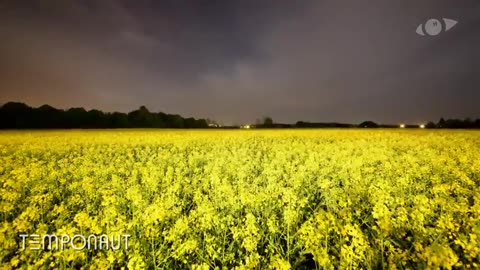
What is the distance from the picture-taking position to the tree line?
62.8 meters

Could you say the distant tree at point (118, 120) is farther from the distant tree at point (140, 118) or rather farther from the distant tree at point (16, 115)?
the distant tree at point (16, 115)

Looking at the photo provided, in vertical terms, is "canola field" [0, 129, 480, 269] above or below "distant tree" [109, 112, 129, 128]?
below

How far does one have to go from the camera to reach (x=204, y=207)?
20.8 feet

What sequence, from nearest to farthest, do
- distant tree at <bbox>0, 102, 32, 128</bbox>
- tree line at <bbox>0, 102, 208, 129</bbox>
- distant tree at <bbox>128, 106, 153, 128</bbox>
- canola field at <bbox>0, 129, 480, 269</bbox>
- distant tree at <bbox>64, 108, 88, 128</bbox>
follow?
canola field at <bbox>0, 129, 480, 269</bbox>, distant tree at <bbox>0, 102, 32, 128</bbox>, tree line at <bbox>0, 102, 208, 129</bbox>, distant tree at <bbox>64, 108, 88, 128</bbox>, distant tree at <bbox>128, 106, 153, 128</bbox>

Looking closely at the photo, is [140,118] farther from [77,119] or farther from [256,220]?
[256,220]

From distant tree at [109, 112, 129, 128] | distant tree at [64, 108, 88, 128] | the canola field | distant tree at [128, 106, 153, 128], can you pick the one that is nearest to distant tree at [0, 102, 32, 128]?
distant tree at [64, 108, 88, 128]

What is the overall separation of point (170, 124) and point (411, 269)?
81.5 metres

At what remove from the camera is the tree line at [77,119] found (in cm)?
6281

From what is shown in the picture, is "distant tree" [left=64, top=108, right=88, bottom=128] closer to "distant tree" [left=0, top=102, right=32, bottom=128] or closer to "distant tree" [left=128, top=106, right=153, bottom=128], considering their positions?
"distant tree" [left=0, top=102, right=32, bottom=128]

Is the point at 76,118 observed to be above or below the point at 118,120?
above

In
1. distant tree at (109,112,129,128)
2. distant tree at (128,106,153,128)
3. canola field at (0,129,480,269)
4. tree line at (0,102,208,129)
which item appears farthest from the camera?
distant tree at (128,106,153,128)

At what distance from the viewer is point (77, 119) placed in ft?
233

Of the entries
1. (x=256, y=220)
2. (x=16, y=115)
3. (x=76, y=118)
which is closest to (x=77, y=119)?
(x=76, y=118)

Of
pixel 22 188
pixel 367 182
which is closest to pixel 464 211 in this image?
pixel 367 182
